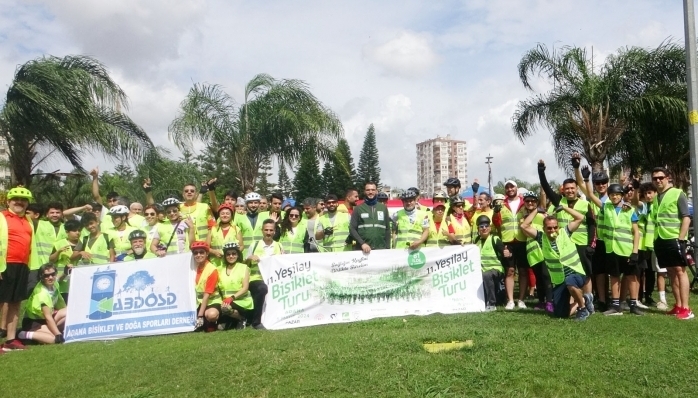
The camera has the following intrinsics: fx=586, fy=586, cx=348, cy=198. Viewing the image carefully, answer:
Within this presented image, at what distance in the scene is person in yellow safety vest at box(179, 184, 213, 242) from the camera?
9.48m

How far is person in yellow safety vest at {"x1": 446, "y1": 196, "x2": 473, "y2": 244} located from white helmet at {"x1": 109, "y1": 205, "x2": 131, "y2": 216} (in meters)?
5.23

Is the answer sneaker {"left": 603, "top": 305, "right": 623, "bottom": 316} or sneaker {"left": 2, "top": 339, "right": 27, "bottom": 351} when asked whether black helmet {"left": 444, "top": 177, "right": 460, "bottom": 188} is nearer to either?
sneaker {"left": 603, "top": 305, "right": 623, "bottom": 316}

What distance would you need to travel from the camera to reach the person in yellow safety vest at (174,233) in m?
9.30

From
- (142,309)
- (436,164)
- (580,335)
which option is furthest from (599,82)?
(436,164)

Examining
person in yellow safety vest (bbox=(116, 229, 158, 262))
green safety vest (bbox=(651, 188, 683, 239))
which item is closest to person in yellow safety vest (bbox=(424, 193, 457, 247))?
green safety vest (bbox=(651, 188, 683, 239))

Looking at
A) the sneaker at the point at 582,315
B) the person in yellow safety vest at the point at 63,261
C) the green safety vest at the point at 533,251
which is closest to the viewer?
the sneaker at the point at 582,315

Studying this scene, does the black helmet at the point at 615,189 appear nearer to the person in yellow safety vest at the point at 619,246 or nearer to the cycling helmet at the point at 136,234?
the person in yellow safety vest at the point at 619,246

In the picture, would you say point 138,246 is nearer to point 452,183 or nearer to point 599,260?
point 452,183

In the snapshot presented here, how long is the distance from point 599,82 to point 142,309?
13.5 meters

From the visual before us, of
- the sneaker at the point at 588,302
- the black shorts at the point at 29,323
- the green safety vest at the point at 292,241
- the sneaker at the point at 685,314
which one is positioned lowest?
the black shorts at the point at 29,323

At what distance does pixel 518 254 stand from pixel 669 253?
210cm

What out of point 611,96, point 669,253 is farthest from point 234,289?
point 611,96

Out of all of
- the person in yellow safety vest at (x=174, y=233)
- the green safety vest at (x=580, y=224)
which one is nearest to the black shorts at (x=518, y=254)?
the green safety vest at (x=580, y=224)

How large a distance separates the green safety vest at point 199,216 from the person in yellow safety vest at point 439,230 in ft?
11.8
